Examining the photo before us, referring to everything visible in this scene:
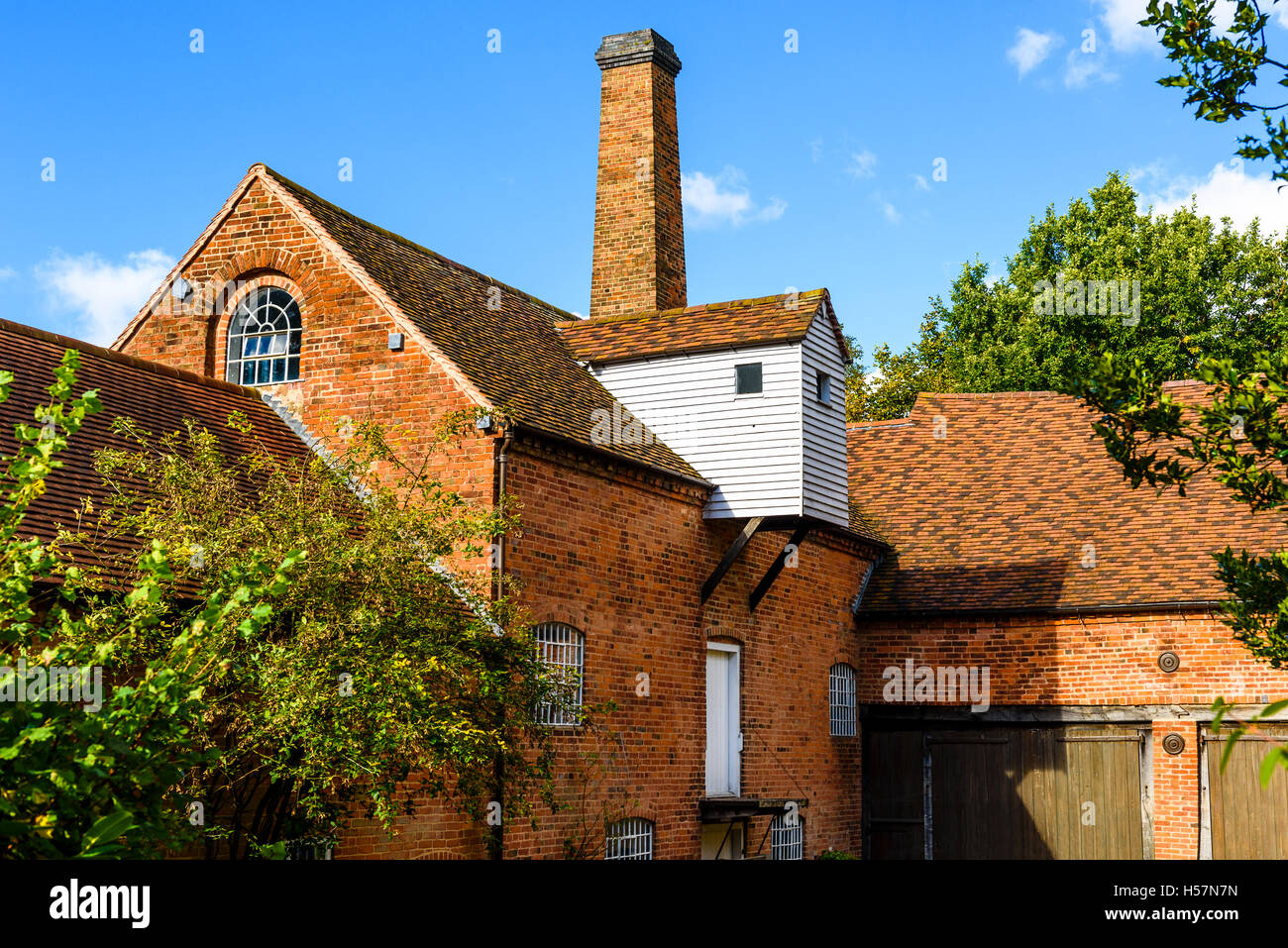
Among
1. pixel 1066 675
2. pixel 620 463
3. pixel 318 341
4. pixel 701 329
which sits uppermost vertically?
pixel 701 329

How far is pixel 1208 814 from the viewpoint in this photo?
64.6 ft

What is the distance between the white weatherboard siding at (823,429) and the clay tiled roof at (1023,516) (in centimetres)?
434

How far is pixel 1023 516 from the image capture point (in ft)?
76.5

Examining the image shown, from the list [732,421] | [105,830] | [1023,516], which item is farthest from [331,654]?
[1023,516]

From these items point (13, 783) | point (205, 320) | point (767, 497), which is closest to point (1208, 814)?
point (767, 497)

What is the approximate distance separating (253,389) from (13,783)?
12.4 meters

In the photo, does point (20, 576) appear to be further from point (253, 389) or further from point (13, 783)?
point (253, 389)

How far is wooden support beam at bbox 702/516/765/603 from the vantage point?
17.5 meters

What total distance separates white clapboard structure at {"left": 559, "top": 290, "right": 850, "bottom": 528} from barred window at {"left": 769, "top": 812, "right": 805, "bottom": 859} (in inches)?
185

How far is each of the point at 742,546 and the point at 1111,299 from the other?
72.6ft

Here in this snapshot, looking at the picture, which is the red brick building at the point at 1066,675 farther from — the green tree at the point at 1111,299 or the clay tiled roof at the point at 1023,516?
the green tree at the point at 1111,299

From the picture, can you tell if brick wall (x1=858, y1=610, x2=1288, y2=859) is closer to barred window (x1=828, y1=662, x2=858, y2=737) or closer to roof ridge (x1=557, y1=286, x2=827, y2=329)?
barred window (x1=828, y1=662, x2=858, y2=737)

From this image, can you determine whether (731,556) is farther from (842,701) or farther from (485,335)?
(842,701)

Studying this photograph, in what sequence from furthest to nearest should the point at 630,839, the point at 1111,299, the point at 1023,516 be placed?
1. the point at 1111,299
2. the point at 1023,516
3. the point at 630,839
